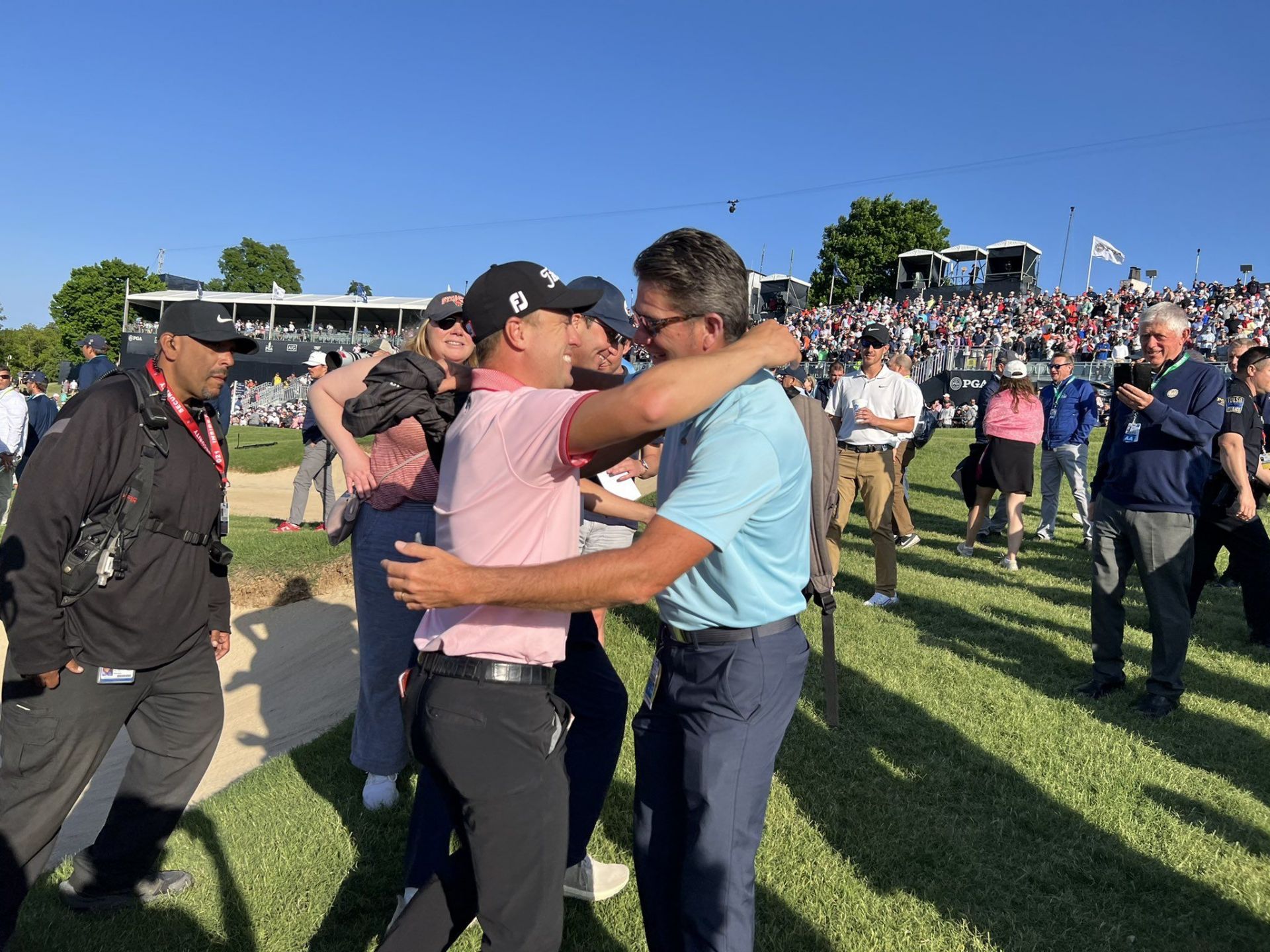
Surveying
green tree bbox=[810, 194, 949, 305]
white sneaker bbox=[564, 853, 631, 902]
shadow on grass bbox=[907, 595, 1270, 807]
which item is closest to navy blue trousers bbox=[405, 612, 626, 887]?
white sneaker bbox=[564, 853, 631, 902]

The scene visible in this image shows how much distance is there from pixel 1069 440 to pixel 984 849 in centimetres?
770

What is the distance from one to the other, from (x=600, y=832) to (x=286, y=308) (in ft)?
233

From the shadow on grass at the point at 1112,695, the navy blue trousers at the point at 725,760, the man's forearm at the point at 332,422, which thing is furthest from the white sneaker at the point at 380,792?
the shadow on grass at the point at 1112,695

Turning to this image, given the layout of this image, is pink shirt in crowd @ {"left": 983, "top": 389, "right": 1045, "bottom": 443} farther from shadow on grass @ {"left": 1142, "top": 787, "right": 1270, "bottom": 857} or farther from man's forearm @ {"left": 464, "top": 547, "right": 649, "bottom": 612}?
man's forearm @ {"left": 464, "top": 547, "right": 649, "bottom": 612}

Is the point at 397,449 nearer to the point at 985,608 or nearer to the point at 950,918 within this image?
the point at 950,918

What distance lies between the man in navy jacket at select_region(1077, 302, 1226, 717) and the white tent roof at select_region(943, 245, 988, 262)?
5374 centimetres

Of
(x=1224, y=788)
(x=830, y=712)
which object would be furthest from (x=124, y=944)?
(x=1224, y=788)

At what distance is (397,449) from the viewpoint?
3891 mm

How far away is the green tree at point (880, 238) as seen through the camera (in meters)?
66.7

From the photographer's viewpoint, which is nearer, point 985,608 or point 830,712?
point 830,712

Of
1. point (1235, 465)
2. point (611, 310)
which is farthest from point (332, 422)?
point (1235, 465)

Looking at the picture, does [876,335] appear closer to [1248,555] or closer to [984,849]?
[1248,555]

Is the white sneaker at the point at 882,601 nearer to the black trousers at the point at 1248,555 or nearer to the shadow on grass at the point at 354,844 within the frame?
the black trousers at the point at 1248,555

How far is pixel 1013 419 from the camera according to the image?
970 cm
